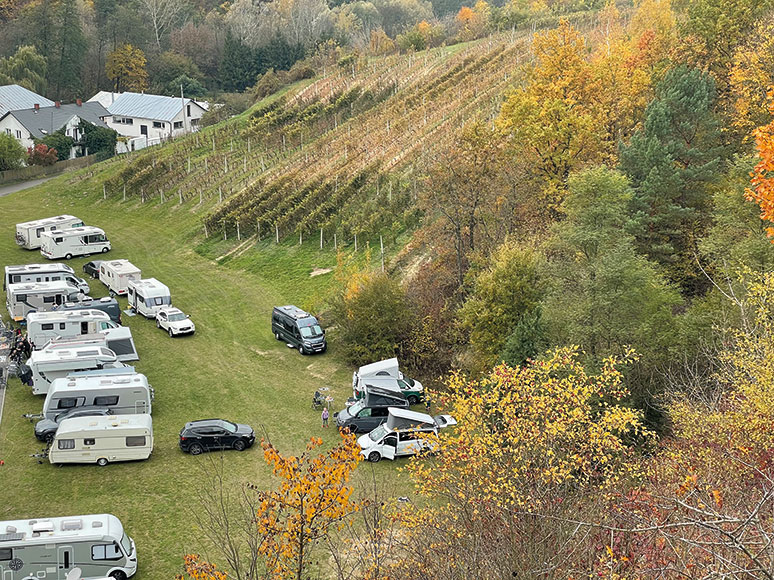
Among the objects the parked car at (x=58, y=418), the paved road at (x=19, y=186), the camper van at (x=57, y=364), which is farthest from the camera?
the paved road at (x=19, y=186)

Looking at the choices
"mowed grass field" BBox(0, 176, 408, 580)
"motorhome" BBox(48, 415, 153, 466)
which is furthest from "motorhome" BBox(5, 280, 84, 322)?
"motorhome" BBox(48, 415, 153, 466)

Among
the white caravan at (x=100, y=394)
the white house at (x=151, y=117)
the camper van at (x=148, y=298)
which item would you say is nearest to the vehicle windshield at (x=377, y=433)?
the white caravan at (x=100, y=394)

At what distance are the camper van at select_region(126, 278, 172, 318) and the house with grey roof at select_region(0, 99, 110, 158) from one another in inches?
1713

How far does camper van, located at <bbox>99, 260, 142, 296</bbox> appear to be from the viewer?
46625mm

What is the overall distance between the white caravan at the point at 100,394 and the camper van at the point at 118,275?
15046 mm

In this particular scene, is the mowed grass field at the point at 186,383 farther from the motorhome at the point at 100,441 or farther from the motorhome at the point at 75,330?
the motorhome at the point at 75,330

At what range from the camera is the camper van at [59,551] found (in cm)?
2161

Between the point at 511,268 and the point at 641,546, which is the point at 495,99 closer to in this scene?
the point at 511,268

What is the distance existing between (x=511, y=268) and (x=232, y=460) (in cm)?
1416

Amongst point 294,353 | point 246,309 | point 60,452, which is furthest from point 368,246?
point 60,452

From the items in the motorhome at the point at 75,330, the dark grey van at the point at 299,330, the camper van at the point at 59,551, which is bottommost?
the dark grey van at the point at 299,330

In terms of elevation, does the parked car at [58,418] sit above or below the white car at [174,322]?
above

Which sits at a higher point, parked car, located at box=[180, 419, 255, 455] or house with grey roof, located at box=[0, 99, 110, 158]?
house with grey roof, located at box=[0, 99, 110, 158]

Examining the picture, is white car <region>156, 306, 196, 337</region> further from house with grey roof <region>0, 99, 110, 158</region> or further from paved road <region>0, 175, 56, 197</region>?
house with grey roof <region>0, 99, 110, 158</region>
